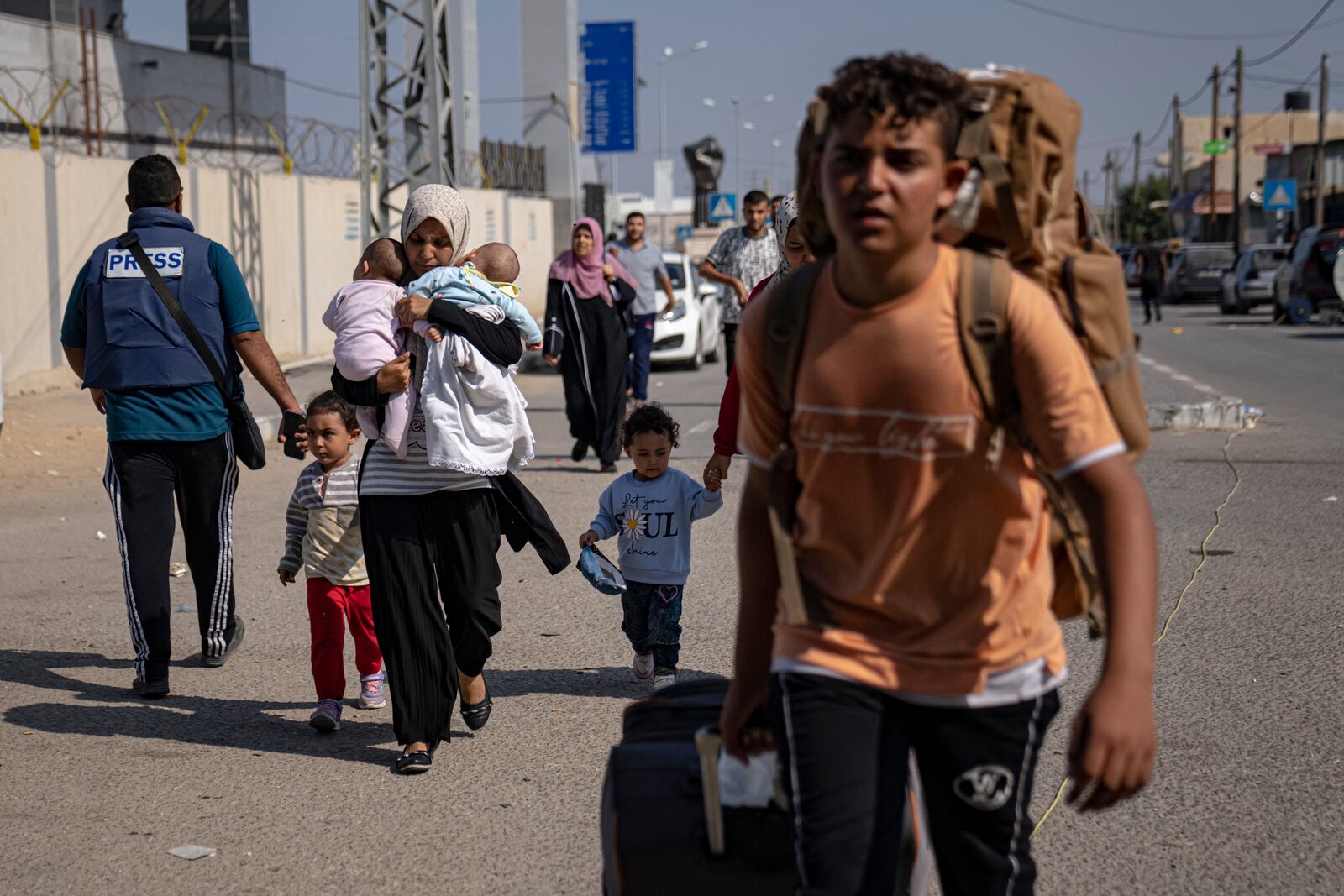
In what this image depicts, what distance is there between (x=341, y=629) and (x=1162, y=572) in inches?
171

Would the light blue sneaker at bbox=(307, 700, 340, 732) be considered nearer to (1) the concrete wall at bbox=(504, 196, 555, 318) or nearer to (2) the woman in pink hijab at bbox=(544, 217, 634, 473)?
(2) the woman in pink hijab at bbox=(544, 217, 634, 473)

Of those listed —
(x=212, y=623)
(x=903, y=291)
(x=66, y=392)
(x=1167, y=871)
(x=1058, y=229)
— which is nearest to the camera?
(x=903, y=291)

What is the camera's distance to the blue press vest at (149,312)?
618 cm

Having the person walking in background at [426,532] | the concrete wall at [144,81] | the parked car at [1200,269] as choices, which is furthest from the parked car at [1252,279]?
the person walking in background at [426,532]

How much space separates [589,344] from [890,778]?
10134 millimetres

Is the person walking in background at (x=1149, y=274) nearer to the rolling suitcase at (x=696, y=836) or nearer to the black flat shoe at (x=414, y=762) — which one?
the black flat shoe at (x=414, y=762)

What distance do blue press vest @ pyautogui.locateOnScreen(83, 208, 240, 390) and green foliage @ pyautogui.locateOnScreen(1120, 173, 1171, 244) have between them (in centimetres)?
9955

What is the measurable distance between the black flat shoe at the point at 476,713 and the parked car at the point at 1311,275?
27141mm

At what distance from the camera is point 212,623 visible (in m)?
6.54

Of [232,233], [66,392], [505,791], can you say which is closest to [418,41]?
[232,233]

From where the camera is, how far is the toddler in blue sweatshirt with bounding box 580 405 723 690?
598cm

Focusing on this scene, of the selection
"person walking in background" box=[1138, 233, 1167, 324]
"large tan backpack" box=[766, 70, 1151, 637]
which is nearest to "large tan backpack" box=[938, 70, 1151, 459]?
"large tan backpack" box=[766, 70, 1151, 637]

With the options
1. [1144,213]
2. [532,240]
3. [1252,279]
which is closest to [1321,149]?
[1252,279]

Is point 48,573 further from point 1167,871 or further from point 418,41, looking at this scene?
point 418,41
